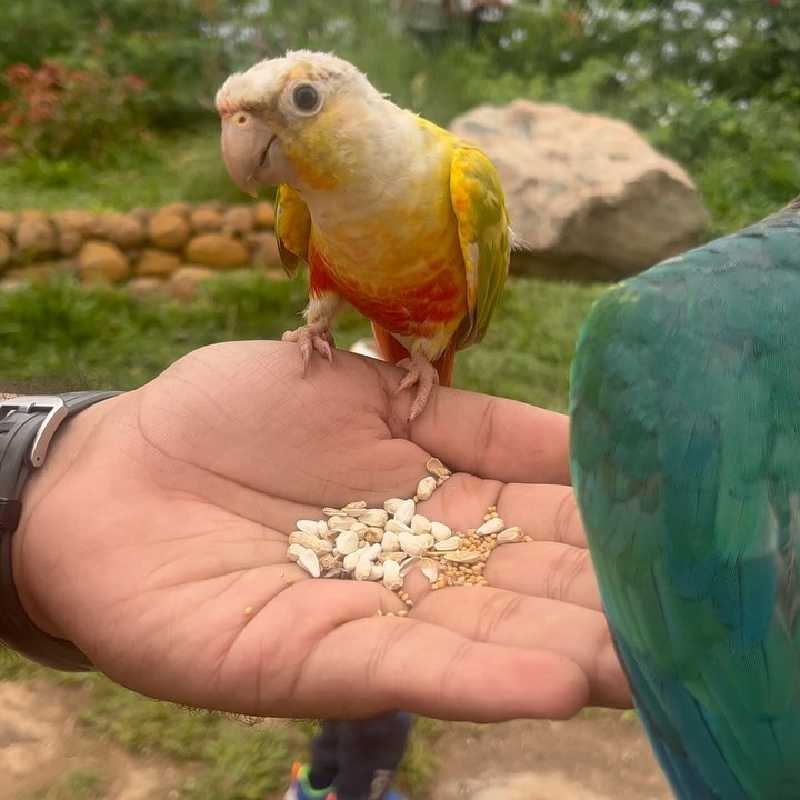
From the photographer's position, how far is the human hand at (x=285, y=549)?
1143 millimetres

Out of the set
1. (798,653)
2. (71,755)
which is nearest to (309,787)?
(71,755)

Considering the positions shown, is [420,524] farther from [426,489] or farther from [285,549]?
[285,549]

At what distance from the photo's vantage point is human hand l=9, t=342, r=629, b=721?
3.75 ft

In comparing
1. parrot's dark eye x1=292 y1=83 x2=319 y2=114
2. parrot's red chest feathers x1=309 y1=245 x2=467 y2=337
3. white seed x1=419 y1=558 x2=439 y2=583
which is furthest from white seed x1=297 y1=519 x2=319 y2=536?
parrot's dark eye x1=292 y1=83 x2=319 y2=114

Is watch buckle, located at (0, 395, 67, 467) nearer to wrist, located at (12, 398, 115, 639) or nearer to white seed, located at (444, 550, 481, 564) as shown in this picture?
wrist, located at (12, 398, 115, 639)

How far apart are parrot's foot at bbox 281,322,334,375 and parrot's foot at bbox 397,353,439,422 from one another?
0.58 ft

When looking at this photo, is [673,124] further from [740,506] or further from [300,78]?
[740,506]

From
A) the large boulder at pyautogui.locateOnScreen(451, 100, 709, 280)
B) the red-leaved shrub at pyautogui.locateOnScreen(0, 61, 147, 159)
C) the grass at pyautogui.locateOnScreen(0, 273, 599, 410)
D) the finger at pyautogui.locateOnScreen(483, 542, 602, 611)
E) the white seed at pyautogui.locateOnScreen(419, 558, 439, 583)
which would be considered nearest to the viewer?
the finger at pyautogui.locateOnScreen(483, 542, 602, 611)

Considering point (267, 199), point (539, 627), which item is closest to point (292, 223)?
point (539, 627)

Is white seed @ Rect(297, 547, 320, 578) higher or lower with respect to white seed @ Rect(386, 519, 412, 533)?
higher

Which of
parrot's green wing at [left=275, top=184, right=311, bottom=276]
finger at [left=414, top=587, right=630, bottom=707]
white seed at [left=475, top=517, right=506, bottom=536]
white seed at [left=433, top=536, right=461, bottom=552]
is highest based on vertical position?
parrot's green wing at [left=275, top=184, right=311, bottom=276]

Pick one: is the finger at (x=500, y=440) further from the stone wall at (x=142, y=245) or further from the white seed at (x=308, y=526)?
the stone wall at (x=142, y=245)

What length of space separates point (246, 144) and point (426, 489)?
746 millimetres

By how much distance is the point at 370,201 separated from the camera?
5.74ft
